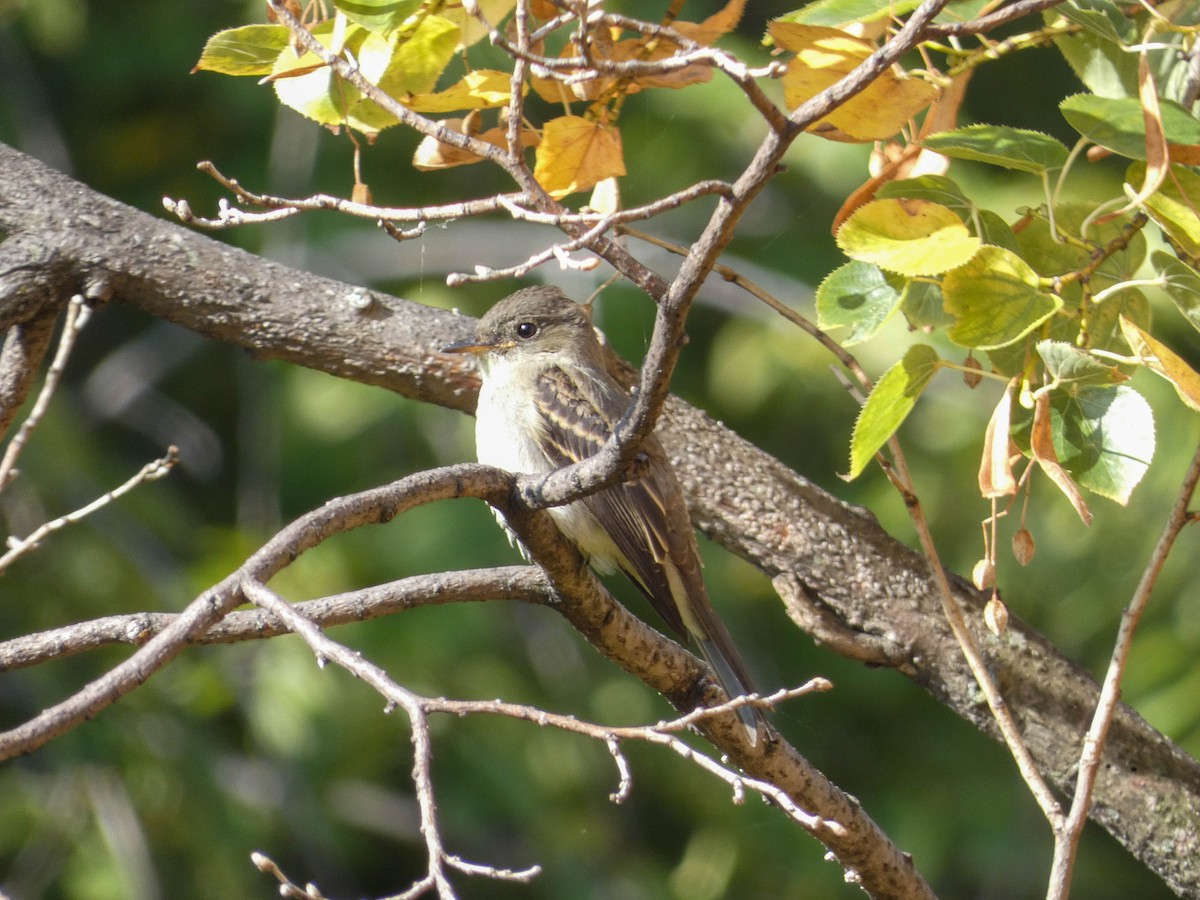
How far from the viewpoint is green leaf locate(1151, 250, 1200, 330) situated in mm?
1892

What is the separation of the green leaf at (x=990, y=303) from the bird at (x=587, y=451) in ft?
3.36

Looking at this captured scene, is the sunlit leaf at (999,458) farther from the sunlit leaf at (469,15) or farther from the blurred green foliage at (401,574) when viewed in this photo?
the blurred green foliage at (401,574)

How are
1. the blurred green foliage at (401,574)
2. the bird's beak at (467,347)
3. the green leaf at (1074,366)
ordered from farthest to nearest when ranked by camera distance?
the blurred green foliage at (401,574), the bird's beak at (467,347), the green leaf at (1074,366)

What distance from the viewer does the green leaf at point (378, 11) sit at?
177cm

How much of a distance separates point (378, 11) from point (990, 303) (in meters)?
0.88

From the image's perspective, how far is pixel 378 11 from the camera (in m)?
1.78

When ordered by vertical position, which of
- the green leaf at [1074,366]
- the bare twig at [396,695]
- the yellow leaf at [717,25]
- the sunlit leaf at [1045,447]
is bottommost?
the bare twig at [396,695]

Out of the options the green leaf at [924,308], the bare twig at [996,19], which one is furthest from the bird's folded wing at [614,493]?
the bare twig at [996,19]

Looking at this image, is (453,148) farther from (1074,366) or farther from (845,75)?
(1074,366)

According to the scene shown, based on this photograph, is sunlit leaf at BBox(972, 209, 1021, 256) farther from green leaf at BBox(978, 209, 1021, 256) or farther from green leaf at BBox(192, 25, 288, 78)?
green leaf at BBox(192, 25, 288, 78)

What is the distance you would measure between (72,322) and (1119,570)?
12.7ft

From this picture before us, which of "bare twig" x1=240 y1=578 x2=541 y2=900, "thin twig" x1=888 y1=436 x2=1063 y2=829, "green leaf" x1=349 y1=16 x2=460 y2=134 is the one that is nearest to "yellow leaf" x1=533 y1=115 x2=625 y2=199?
"green leaf" x1=349 y1=16 x2=460 y2=134

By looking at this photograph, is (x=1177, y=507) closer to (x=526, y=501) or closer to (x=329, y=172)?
(x=526, y=501)

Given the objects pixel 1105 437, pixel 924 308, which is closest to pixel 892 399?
pixel 1105 437
